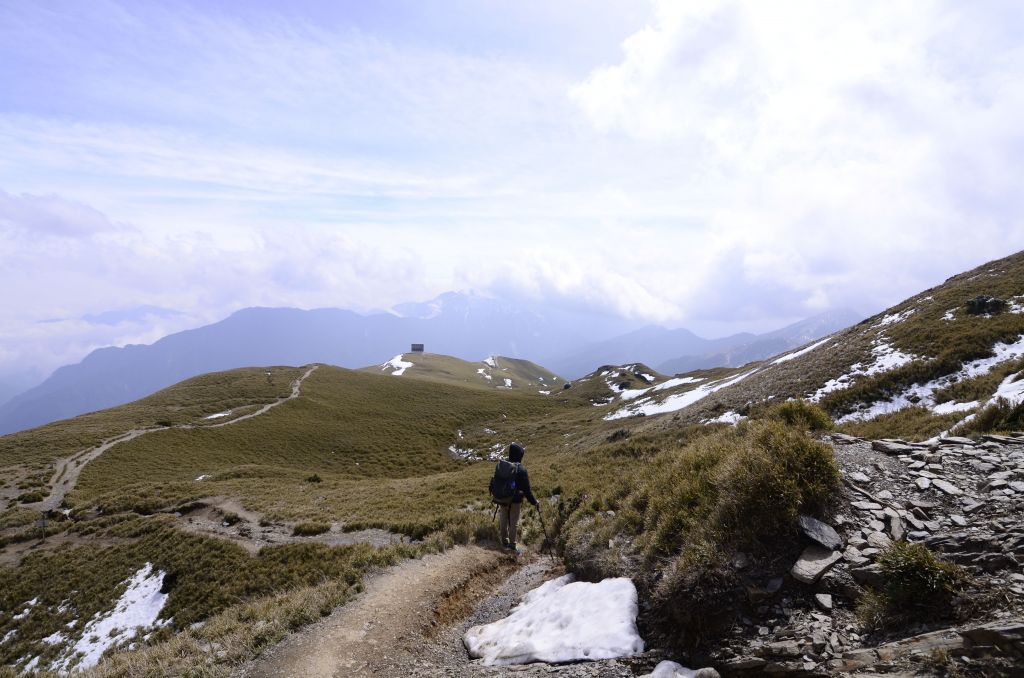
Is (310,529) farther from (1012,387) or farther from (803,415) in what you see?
(1012,387)

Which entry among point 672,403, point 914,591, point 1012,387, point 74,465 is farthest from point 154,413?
point 1012,387

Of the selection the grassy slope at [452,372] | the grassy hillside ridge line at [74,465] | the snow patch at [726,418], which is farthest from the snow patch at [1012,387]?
the grassy slope at [452,372]

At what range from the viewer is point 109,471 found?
40.0 meters

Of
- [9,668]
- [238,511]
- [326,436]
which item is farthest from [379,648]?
[326,436]

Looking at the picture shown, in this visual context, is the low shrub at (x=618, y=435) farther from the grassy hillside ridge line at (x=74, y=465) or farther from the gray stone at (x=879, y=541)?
the grassy hillside ridge line at (x=74, y=465)

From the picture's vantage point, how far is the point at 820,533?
21.9 ft

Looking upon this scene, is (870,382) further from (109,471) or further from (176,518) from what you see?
(109,471)

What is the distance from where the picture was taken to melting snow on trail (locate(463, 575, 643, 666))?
7.00 meters

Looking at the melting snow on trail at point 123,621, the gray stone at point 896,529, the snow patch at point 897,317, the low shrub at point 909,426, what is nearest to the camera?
the gray stone at point 896,529

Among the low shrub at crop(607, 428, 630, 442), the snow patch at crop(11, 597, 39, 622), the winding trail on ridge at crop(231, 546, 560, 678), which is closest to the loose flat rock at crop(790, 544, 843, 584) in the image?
the winding trail on ridge at crop(231, 546, 560, 678)

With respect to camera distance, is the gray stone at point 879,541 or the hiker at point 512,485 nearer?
the gray stone at point 879,541

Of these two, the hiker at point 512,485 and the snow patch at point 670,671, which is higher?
the hiker at point 512,485

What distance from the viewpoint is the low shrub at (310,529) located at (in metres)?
19.5

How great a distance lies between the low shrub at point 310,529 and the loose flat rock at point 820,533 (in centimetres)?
1892
